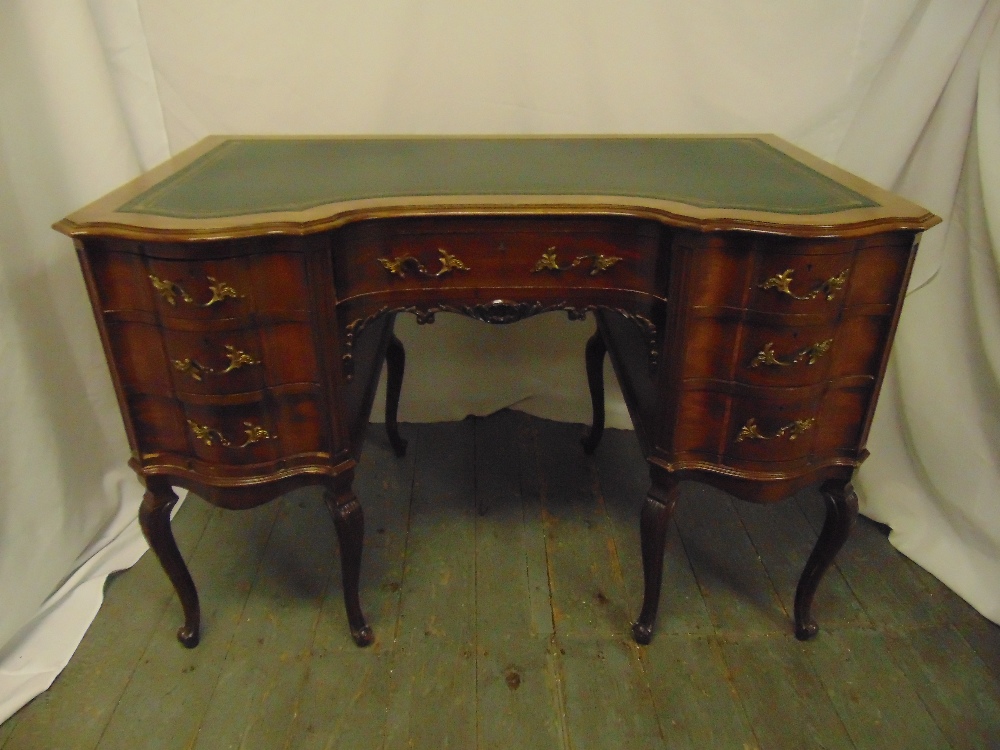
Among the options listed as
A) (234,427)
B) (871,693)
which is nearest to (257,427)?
(234,427)

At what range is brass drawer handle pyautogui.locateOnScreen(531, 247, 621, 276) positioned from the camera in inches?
44.3

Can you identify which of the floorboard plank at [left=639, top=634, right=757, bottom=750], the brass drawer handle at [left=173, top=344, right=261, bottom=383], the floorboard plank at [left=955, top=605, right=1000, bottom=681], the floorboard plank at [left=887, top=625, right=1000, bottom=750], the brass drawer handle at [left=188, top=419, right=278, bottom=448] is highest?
the brass drawer handle at [left=173, top=344, right=261, bottom=383]

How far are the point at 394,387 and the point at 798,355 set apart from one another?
1.11m

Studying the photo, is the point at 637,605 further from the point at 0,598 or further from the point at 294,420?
the point at 0,598

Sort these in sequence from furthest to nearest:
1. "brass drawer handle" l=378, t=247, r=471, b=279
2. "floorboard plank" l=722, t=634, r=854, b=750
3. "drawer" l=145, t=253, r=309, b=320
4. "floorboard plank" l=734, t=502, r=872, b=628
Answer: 1. "floorboard plank" l=734, t=502, r=872, b=628
2. "floorboard plank" l=722, t=634, r=854, b=750
3. "brass drawer handle" l=378, t=247, r=471, b=279
4. "drawer" l=145, t=253, r=309, b=320

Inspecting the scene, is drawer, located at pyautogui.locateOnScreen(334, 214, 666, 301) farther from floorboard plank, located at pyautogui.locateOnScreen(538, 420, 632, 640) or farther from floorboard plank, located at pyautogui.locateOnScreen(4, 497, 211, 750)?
floorboard plank, located at pyautogui.locateOnScreen(4, 497, 211, 750)

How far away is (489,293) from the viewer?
1163mm

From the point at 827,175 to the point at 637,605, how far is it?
92 centimetres

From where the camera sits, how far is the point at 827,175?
1233 millimetres

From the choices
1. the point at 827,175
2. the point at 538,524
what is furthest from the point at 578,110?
the point at 538,524

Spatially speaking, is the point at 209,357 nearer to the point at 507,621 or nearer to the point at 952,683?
the point at 507,621

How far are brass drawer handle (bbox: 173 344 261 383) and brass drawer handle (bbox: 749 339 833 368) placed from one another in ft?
2.56

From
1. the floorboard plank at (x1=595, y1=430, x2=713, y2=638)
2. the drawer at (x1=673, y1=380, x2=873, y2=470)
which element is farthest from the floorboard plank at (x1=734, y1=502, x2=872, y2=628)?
the drawer at (x1=673, y1=380, x2=873, y2=470)

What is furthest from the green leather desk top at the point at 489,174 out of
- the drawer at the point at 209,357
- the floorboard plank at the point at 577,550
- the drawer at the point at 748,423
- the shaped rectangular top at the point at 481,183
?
the floorboard plank at the point at 577,550
